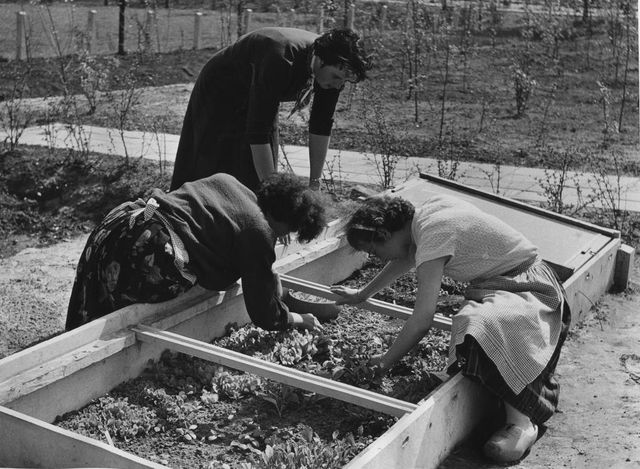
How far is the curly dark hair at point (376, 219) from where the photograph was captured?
148 inches

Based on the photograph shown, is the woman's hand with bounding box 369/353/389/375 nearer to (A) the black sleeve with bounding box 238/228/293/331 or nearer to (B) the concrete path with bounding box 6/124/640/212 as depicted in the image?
(A) the black sleeve with bounding box 238/228/293/331

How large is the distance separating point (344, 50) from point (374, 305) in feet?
4.06

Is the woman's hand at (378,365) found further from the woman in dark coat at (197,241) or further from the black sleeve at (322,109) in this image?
the black sleeve at (322,109)

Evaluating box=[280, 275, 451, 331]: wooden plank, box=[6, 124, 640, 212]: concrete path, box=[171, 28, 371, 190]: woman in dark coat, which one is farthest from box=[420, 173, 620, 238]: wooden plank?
box=[280, 275, 451, 331]: wooden plank

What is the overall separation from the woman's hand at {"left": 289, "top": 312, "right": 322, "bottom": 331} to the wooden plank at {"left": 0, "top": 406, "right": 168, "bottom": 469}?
1623 millimetres

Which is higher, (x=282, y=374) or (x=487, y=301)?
(x=487, y=301)

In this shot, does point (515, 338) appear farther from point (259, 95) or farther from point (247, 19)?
point (247, 19)

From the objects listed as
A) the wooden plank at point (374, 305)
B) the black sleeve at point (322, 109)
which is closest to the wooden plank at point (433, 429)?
the wooden plank at point (374, 305)

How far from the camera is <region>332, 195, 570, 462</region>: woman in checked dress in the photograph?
363 centimetres

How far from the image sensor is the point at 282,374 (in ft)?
11.8

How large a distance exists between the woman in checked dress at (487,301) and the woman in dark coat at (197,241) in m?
0.37

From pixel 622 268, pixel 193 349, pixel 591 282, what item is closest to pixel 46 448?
pixel 193 349

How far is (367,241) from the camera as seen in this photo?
3766 mm

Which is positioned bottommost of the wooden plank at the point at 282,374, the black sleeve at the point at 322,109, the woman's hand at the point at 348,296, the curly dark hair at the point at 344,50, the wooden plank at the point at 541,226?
the wooden plank at the point at 282,374
